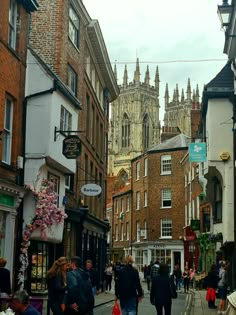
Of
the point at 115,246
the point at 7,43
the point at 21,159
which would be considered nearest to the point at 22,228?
the point at 21,159

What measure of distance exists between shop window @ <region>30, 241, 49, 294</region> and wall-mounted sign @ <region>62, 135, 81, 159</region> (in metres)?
3.49

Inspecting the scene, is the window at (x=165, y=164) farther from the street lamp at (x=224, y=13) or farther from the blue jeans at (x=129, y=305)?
the blue jeans at (x=129, y=305)

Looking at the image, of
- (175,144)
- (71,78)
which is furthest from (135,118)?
(71,78)

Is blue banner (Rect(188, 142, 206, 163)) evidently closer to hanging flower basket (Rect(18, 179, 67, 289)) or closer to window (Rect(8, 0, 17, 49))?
hanging flower basket (Rect(18, 179, 67, 289))

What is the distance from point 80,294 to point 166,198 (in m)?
52.2

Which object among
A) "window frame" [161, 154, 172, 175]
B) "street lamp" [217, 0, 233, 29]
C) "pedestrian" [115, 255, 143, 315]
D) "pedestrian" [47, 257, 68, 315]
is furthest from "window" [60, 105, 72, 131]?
"window frame" [161, 154, 172, 175]

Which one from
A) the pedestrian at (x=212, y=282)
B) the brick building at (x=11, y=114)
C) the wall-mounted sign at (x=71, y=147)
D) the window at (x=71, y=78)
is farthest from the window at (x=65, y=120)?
the pedestrian at (x=212, y=282)

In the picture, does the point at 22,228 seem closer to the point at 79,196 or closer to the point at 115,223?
the point at 79,196

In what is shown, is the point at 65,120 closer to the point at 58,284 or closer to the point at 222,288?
the point at 222,288

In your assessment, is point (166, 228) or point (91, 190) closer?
point (91, 190)

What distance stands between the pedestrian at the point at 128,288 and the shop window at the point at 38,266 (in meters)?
8.81

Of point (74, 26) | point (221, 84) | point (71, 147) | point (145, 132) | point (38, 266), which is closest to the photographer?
point (71, 147)

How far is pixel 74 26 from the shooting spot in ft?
95.2

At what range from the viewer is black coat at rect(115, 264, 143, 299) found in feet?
44.8
